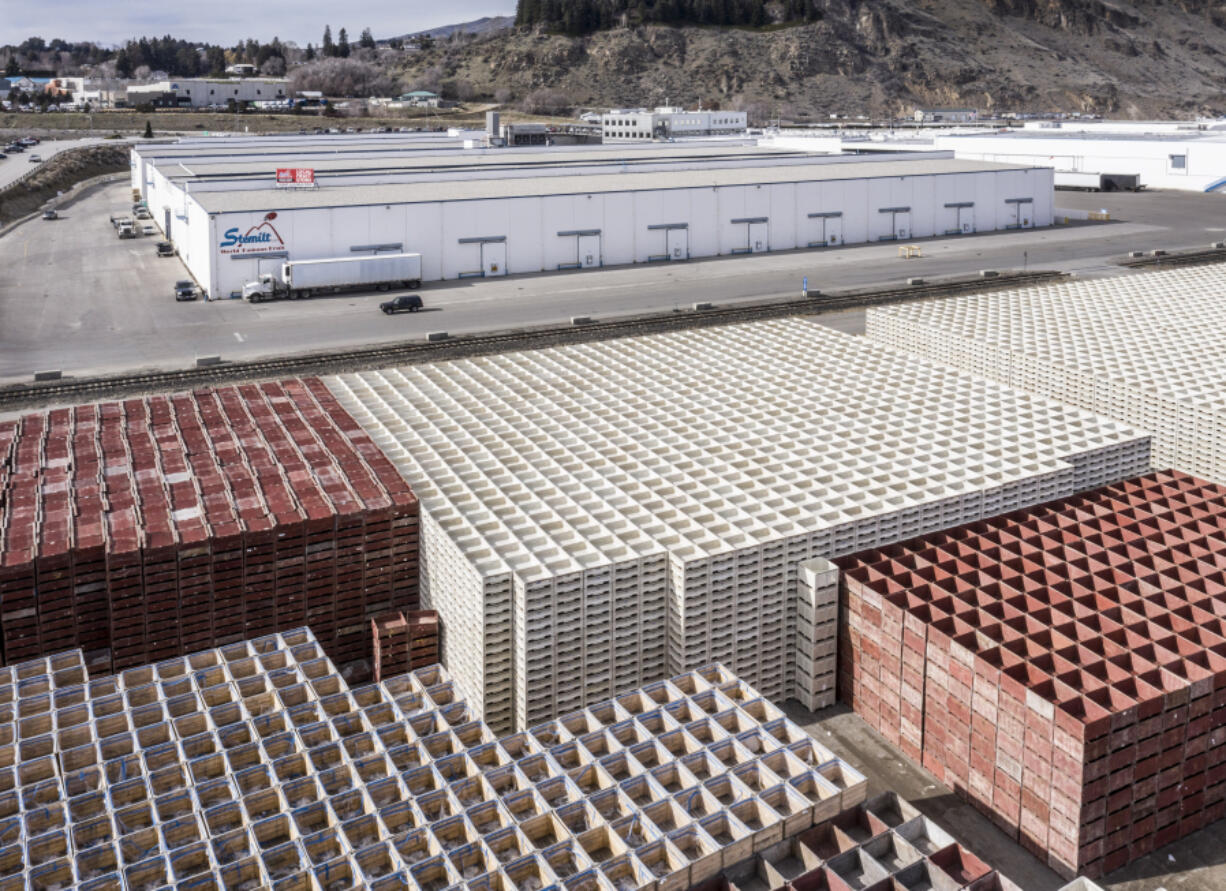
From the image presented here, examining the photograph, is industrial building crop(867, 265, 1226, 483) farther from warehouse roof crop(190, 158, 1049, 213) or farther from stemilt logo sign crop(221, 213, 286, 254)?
stemilt logo sign crop(221, 213, 286, 254)

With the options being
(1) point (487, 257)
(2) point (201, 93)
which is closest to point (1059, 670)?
(1) point (487, 257)

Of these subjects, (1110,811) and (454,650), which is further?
(454,650)

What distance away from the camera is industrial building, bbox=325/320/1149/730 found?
1762 centimetres

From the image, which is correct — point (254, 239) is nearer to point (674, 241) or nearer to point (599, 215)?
point (599, 215)

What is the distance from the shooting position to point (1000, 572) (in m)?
18.6

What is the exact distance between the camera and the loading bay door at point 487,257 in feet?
187

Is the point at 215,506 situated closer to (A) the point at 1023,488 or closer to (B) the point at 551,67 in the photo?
(A) the point at 1023,488

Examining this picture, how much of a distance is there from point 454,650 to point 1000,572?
946cm

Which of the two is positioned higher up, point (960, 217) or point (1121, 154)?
point (1121, 154)

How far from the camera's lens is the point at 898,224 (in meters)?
70.3

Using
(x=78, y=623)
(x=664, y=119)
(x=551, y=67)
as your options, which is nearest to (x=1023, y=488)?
(x=78, y=623)

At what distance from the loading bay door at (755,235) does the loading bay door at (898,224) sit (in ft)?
29.2

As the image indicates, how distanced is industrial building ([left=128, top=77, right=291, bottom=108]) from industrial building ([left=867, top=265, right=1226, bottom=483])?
17421 centimetres

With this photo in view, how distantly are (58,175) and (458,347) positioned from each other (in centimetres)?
8542
